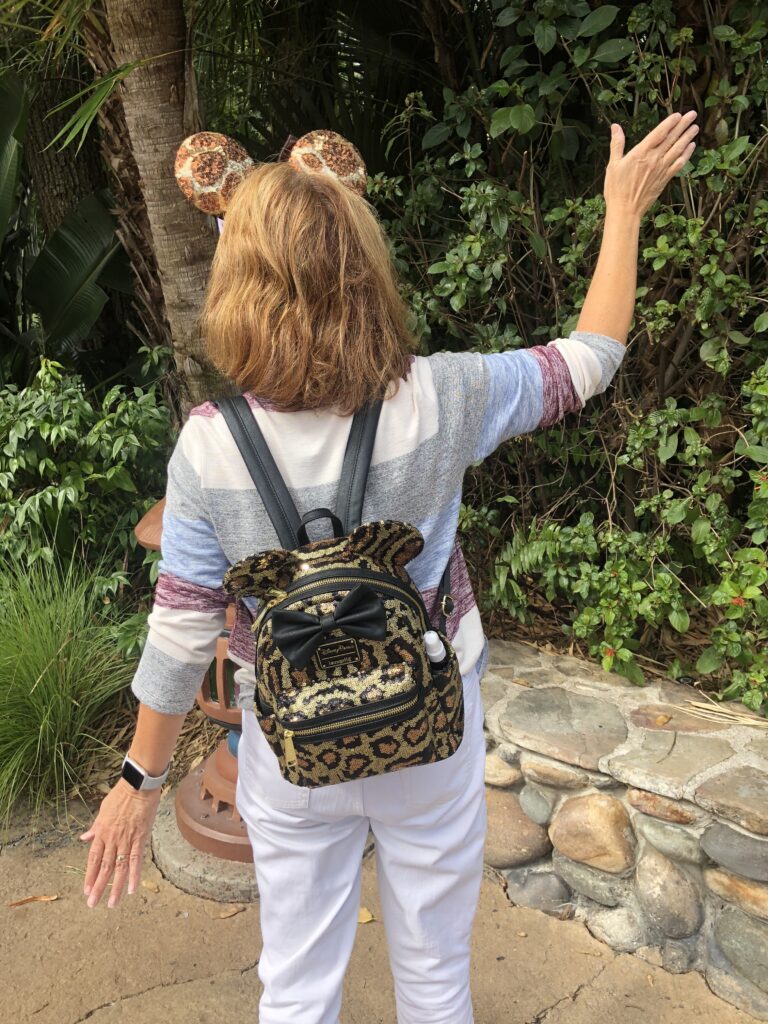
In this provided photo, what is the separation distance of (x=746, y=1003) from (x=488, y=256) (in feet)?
7.28

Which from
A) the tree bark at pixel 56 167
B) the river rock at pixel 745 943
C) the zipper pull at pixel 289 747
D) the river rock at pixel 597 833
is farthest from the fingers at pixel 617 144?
the tree bark at pixel 56 167

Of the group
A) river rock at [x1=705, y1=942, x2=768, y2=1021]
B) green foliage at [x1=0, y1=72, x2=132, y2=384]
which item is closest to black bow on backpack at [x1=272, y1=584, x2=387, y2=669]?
river rock at [x1=705, y1=942, x2=768, y2=1021]

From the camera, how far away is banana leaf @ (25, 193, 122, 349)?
4.02 meters

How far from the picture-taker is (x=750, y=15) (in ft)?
7.51

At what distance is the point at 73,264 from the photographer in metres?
4.04

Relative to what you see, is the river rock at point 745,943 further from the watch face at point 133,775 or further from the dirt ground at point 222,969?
the watch face at point 133,775

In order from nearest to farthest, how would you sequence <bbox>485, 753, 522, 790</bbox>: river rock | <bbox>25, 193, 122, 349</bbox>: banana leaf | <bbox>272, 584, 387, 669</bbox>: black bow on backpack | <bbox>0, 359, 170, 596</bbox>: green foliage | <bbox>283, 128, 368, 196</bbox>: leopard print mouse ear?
1. <bbox>272, 584, 387, 669</bbox>: black bow on backpack
2. <bbox>283, 128, 368, 196</bbox>: leopard print mouse ear
3. <bbox>485, 753, 522, 790</bbox>: river rock
4. <bbox>0, 359, 170, 596</bbox>: green foliage
5. <bbox>25, 193, 122, 349</bbox>: banana leaf

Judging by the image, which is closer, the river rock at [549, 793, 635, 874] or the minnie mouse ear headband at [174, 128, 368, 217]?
the minnie mouse ear headband at [174, 128, 368, 217]

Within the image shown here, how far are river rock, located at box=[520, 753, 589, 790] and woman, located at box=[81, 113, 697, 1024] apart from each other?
0.94 metres

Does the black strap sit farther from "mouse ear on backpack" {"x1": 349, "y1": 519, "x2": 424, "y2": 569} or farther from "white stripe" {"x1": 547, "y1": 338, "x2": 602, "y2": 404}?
"white stripe" {"x1": 547, "y1": 338, "x2": 602, "y2": 404}

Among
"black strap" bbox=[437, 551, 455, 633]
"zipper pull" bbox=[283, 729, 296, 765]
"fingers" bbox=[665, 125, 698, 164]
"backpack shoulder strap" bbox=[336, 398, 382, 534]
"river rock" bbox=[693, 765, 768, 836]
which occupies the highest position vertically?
"fingers" bbox=[665, 125, 698, 164]

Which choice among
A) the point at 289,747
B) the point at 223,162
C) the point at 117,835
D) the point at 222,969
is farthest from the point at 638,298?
the point at 222,969

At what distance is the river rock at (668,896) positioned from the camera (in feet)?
7.58

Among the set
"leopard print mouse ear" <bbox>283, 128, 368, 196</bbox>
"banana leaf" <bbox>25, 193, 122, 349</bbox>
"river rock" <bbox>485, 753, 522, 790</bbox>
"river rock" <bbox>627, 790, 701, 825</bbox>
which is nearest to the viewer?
"leopard print mouse ear" <bbox>283, 128, 368, 196</bbox>
